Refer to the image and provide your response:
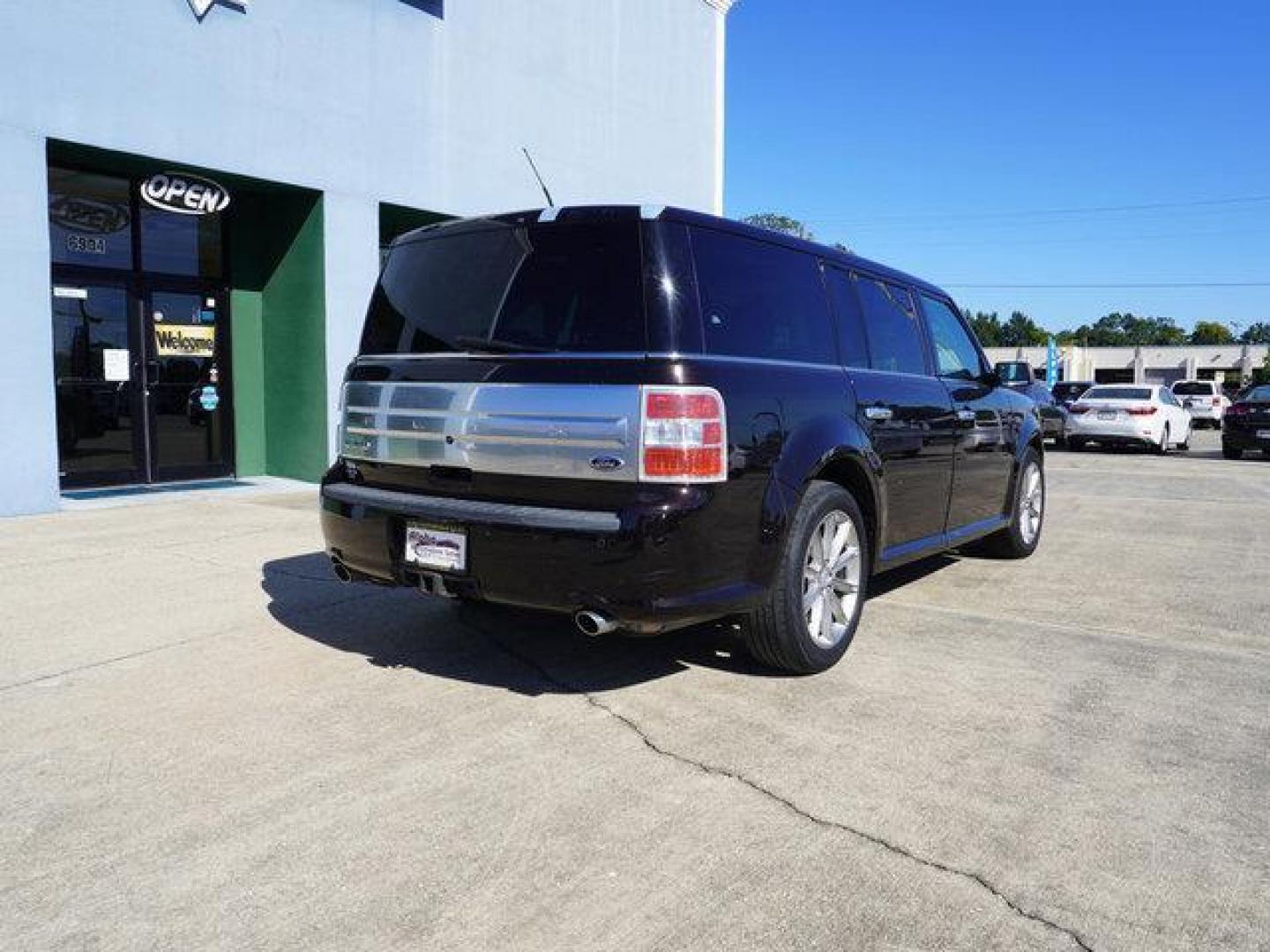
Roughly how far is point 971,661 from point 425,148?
9223mm

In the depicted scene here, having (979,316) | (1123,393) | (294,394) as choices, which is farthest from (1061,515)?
(979,316)

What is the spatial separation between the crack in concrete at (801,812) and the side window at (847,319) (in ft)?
6.49

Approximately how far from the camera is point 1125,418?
19719 mm

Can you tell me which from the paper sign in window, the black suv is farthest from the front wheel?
the paper sign in window

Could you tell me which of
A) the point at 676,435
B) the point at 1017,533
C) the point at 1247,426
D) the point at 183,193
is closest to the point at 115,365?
the point at 183,193

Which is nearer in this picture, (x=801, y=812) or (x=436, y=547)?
(x=801, y=812)

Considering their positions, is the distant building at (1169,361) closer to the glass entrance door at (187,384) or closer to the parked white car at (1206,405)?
the parked white car at (1206,405)

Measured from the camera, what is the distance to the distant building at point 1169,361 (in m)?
88.2

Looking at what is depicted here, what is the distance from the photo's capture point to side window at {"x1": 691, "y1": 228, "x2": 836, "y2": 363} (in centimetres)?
396

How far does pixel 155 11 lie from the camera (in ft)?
29.3

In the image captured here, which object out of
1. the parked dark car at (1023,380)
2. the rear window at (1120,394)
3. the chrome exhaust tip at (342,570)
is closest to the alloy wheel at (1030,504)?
the parked dark car at (1023,380)

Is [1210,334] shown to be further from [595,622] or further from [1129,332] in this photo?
[595,622]

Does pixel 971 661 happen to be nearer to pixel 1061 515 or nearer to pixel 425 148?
pixel 1061 515

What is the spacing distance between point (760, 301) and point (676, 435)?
0.99 metres
